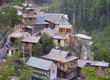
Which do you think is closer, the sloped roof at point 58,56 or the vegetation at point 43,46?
the sloped roof at point 58,56

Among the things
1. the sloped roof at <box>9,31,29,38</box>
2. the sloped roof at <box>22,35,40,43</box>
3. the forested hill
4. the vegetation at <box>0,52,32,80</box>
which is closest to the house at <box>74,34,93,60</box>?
the sloped roof at <box>22,35,40,43</box>

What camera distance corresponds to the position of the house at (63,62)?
→ 11.8 metres

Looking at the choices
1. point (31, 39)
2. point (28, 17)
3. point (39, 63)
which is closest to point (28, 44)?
point (31, 39)

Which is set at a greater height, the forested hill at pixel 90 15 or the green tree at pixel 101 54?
the forested hill at pixel 90 15

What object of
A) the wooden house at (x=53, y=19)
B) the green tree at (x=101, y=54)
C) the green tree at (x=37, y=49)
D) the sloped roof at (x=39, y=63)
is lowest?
the green tree at (x=101, y=54)

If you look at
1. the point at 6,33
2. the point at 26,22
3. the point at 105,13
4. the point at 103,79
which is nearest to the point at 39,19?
the point at 26,22

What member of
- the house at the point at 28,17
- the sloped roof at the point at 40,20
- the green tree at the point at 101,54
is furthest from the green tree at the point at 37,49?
the green tree at the point at 101,54

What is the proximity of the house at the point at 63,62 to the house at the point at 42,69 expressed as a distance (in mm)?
515

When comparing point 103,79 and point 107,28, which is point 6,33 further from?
point 107,28

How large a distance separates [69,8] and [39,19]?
282 inches

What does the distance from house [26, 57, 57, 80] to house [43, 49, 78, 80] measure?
20.3 inches

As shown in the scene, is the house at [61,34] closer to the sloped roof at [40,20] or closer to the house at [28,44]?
the sloped roof at [40,20]

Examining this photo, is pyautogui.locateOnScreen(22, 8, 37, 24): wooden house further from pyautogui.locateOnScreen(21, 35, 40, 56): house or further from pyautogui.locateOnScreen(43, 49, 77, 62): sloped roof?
pyautogui.locateOnScreen(43, 49, 77, 62): sloped roof

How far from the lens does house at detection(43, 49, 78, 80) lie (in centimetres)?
1182
